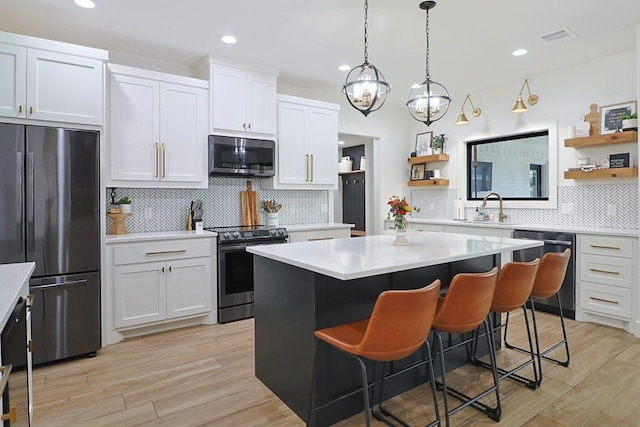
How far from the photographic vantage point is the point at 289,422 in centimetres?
216

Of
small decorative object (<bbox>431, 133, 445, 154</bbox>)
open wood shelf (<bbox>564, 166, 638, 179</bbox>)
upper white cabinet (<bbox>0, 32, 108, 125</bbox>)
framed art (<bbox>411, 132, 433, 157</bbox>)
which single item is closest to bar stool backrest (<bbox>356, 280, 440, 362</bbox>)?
upper white cabinet (<bbox>0, 32, 108, 125</bbox>)

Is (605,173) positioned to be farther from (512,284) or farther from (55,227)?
(55,227)

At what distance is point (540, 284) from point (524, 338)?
95 cm

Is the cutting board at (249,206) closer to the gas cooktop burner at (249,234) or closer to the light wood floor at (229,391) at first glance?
the gas cooktop burner at (249,234)

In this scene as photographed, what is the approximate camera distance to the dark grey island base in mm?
2102

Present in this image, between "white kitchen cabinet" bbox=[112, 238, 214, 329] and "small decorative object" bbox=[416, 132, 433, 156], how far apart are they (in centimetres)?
374

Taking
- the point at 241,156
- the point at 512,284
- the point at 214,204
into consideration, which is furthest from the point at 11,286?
the point at 214,204

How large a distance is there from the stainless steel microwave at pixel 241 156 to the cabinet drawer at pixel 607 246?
3.36 m

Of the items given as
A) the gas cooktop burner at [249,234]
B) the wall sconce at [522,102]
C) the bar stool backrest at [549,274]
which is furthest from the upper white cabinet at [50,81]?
the wall sconce at [522,102]

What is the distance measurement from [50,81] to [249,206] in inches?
89.3

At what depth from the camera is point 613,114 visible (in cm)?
400

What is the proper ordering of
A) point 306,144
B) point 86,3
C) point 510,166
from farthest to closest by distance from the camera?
1. point 510,166
2. point 306,144
3. point 86,3

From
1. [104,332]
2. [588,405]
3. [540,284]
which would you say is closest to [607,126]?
[540,284]

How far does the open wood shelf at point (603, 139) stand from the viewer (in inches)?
149
